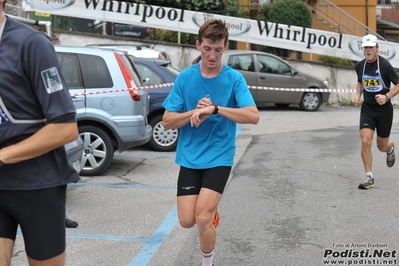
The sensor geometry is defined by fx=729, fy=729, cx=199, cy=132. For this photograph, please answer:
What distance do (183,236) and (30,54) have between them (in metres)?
4.07

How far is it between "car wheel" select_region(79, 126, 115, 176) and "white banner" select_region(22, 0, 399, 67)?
1369 cm

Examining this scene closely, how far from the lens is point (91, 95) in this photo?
9.98 metres

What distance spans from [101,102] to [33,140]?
6972 mm

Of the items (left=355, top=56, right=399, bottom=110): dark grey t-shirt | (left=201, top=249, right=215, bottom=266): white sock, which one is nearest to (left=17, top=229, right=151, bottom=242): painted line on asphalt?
(left=201, top=249, right=215, bottom=266): white sock

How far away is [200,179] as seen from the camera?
525cm

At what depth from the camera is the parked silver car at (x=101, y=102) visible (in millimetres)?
9977

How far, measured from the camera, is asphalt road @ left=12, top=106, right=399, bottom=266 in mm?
6184

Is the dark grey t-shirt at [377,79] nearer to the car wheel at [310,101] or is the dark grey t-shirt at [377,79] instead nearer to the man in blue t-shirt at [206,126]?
the man in blue t-shirt at [206,126]

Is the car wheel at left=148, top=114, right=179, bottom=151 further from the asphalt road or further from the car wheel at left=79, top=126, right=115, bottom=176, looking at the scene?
the car wheel at left=79, top=126, right=115, bottom=176

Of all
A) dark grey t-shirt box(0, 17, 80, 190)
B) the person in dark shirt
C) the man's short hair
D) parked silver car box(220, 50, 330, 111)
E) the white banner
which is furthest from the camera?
the white banner

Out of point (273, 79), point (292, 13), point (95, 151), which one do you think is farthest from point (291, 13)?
point (95, 151)

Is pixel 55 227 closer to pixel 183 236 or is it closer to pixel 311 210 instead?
pixel 183 236

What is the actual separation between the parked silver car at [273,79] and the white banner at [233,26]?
332 centimetres

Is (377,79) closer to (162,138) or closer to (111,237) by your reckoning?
(111,237)
